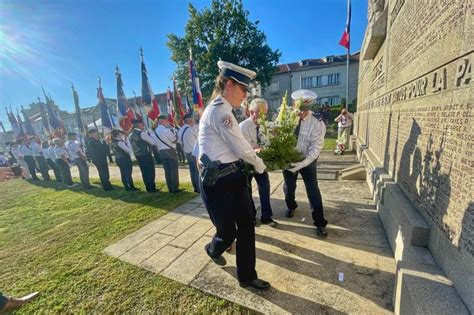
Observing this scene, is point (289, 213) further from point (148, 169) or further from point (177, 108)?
point (177, 108)

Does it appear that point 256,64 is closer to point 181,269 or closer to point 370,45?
point 370,45

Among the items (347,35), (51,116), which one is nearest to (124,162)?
(51,116)

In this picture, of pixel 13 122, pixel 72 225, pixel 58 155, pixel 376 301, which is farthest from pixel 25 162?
pixel 376 301

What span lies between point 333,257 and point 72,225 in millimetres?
4917

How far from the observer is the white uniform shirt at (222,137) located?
2.02m

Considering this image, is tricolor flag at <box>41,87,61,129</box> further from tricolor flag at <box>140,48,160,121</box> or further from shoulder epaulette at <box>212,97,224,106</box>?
shoulder epaulette at <box>212,97,224,106</box>

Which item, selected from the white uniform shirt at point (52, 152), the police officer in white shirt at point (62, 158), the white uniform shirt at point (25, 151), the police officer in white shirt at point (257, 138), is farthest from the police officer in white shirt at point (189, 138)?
the white uniform shirt at point (25, 151)

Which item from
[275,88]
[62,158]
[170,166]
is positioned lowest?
[170,166]

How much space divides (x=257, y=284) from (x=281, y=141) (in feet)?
5.46

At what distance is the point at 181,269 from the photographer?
273 centimetres

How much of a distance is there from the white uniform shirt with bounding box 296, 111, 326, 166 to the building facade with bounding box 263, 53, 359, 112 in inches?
1153

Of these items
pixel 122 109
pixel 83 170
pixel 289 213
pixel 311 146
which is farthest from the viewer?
pixel 122 109

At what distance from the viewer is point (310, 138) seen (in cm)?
317

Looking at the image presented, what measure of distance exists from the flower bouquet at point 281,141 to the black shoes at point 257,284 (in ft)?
4.27
